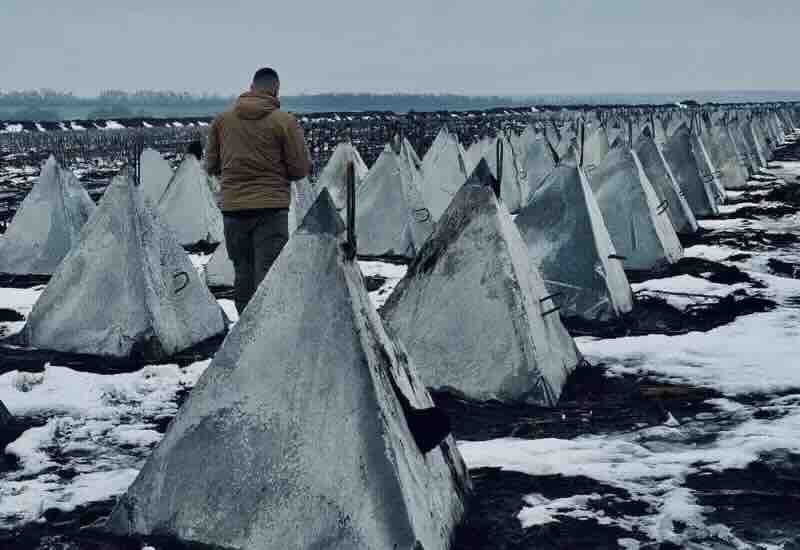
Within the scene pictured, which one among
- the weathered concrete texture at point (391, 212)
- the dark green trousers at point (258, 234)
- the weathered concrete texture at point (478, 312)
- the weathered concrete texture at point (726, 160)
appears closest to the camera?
the weathered concrete texture at point (478, 312)

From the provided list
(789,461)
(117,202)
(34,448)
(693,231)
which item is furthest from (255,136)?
(693,231)

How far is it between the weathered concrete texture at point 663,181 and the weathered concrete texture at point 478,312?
7635mm

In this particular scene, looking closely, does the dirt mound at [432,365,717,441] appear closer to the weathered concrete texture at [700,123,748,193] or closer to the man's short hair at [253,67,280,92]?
the man's short hair at [253,67,280,92]

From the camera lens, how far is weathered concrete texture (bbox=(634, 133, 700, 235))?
13.8 metres

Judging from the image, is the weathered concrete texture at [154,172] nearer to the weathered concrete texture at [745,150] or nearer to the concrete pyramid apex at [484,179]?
the concrete pyramid apex at [484,179]

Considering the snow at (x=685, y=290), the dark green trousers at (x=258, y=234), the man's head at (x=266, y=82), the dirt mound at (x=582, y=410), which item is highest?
the man's head at (x=266, y=82)

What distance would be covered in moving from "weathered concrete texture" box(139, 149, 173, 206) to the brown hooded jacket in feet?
35.3

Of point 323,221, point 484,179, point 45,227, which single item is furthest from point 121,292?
point 45,227

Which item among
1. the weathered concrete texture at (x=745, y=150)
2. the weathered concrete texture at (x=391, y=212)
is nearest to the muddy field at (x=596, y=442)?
the weathered concrete texture at (x=391, y=212)

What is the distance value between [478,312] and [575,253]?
246 cm

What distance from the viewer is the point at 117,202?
825 centimetres

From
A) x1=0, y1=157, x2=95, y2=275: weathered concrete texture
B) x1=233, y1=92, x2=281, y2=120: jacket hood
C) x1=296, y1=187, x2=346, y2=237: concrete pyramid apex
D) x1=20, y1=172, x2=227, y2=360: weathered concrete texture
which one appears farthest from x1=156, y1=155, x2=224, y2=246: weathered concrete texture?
x1=296, y1=187, x2=346, y2=237: concrete pyramid apex

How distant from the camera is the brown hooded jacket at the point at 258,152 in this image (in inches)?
265

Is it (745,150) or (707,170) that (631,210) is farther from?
(745,150)
